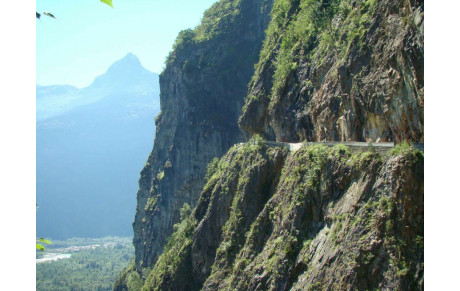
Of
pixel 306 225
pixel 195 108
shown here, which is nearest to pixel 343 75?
pixel 306 225

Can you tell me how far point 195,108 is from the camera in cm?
8100

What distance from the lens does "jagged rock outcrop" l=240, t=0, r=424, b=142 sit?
18828 mm

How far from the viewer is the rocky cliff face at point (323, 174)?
1689 cm

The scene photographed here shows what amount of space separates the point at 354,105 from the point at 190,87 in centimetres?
6062

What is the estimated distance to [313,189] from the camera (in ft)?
75.0

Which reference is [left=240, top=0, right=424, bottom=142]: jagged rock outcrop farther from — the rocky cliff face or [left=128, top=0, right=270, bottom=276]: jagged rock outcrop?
[left=128, top=0, right=270, bottom=276]: jagged rock outcrop

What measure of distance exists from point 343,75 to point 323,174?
5.73 m

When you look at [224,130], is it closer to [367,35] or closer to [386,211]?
[367,35]

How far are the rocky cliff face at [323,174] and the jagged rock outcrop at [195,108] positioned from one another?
116ft

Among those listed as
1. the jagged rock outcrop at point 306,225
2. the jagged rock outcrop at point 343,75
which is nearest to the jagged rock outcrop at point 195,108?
the jagged rock outcrop at point 343,75

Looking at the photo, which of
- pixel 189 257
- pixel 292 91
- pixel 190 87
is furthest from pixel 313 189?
pixel 190 87

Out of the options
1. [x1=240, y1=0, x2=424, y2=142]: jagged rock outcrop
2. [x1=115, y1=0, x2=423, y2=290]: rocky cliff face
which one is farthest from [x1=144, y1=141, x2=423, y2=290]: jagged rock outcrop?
[x1=240, y1=0, x2=424, y2=142]: jagged rock outcrop

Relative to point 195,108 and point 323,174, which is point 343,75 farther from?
point 195,108
